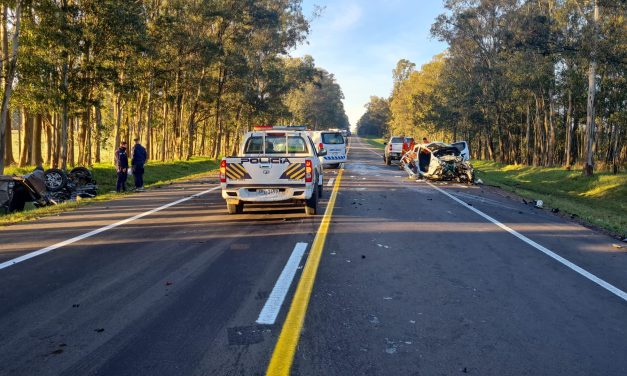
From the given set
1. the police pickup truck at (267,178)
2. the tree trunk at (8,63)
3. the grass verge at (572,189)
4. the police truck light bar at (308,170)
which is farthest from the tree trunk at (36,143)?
the grass verge at (572,189)

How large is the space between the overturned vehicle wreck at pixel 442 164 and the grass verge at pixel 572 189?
5.70ft

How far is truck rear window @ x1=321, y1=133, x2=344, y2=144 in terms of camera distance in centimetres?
2909

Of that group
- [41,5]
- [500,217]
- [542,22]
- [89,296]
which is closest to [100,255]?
[89,296]

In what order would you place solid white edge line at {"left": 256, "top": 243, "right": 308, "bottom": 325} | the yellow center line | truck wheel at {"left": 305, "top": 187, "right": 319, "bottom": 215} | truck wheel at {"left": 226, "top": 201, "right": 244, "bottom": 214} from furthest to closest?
1. truck wheel at {"left": 226, "top": 201, "right": 244, "bottom": 214}
2. truck wheel at {"left": 305, "top": 187, "right": 319, "bottom": 215}
3. solid white edge line at {"left": 256, "top": 243, "right": 308, "bottom": 325}
4. the yellow center line

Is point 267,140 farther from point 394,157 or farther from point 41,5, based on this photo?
point 394,157

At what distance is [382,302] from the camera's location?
5.50 metres

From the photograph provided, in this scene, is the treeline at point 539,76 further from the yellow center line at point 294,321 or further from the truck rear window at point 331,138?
the yellow center line at point 294,321

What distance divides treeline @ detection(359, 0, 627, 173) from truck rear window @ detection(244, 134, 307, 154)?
51.5ft

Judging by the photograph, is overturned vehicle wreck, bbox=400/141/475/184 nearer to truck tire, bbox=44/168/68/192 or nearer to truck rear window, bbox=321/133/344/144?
truck rear window, bbox=321/133/344/144

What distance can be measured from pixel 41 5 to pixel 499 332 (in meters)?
20.4

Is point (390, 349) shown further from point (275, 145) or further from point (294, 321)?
point (275, 145)

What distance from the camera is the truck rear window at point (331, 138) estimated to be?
29094 millimetres

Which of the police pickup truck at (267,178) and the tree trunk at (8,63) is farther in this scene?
the tree trunk at (8,63)

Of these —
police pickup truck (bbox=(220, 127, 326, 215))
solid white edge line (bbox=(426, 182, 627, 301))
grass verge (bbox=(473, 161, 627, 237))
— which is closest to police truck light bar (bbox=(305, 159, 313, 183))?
police pickup truck (bbox=(220, 127, 326, 215))
